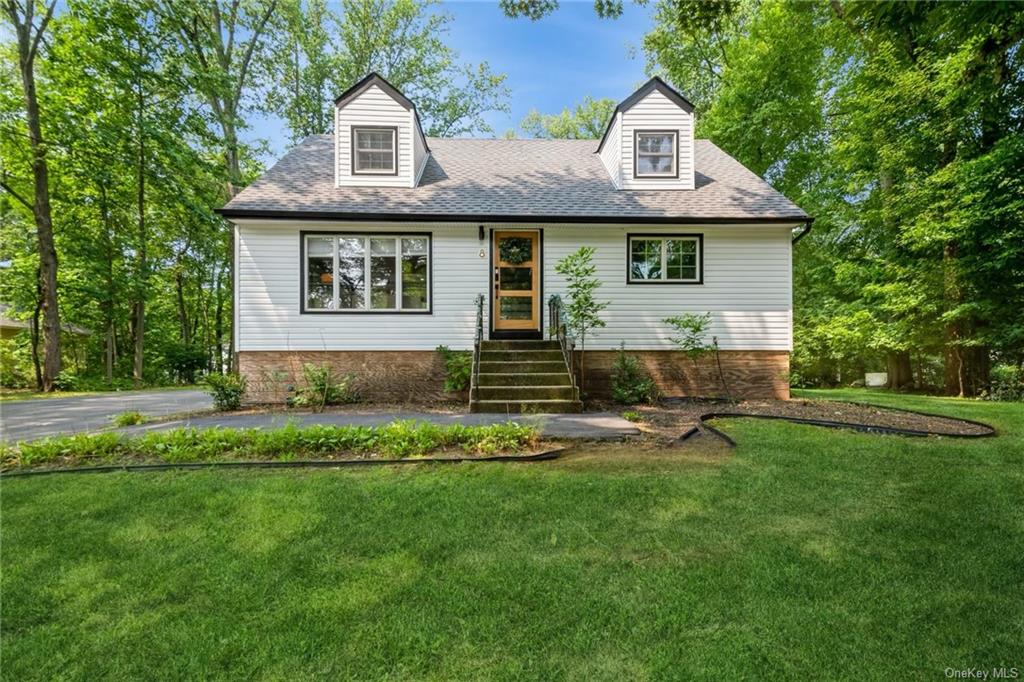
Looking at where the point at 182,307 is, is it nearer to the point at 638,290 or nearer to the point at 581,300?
the point at 581,300

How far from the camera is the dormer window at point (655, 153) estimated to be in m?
10.3

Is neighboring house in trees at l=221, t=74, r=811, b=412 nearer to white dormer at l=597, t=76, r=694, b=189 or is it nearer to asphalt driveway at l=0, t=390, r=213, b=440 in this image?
white dormer at l=597, t=76, r=694, b=189

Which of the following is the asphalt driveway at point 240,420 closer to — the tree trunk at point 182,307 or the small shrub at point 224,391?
the small shrub at point 224,391

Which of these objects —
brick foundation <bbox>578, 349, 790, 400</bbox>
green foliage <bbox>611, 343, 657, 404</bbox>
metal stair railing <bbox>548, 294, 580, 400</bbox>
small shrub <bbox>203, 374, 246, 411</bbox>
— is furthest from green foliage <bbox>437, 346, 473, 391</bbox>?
small shrub <bbox>203, 374, 246, 411</bbox>

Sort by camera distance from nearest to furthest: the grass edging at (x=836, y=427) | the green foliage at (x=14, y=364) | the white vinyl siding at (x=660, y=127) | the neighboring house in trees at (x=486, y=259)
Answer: the grass edging at (x=836, y=427) < the neighboring house in trees at (x=486, y=259) < the white vinyl siding at (x=660, y=127) < the green foliage at (x=14, y=364)

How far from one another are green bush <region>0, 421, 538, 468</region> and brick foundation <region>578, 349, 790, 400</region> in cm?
468

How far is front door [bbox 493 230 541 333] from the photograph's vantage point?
9.73m

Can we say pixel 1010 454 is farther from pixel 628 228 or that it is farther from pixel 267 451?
pixel 267 451

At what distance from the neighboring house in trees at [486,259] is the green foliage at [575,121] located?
17.5 metres

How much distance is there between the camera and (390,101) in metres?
10.0

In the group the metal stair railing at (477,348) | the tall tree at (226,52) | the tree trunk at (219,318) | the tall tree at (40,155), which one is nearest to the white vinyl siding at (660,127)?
the metal stair railing at (477,348)

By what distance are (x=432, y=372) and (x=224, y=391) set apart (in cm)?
373

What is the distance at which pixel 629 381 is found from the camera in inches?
352

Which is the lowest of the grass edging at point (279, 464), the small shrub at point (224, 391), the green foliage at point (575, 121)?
the grass edging at point (279, 464)
